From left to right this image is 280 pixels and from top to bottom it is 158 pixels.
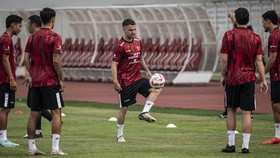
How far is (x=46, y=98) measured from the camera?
1494cm

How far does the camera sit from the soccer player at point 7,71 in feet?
54.5

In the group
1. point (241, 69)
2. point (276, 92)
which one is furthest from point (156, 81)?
point (241, 69)

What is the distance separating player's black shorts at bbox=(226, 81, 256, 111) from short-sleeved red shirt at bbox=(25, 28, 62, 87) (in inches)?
111

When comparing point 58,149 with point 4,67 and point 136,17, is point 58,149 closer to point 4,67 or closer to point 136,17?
point 4,67

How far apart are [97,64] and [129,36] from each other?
26.2m

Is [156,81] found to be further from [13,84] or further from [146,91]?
[13,84]

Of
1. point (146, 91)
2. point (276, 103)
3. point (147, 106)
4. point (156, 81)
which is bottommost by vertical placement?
point (147, 106)

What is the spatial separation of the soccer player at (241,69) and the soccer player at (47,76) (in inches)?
104

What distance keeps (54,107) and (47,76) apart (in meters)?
0.50

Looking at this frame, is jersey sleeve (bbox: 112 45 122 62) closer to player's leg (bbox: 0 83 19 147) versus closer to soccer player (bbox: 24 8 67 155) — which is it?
player's leg (bbox: 0 83 19 147)

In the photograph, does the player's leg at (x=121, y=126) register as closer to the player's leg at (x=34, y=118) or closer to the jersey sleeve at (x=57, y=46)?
the player's leg at (x=34, y=118)

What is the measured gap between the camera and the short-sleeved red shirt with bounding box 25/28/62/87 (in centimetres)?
1495

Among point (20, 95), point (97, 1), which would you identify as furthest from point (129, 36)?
point (97, 1)

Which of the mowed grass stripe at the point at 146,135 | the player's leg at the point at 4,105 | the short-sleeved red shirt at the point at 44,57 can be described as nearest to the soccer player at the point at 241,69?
the mowed grass stripe at the point at 146,135
